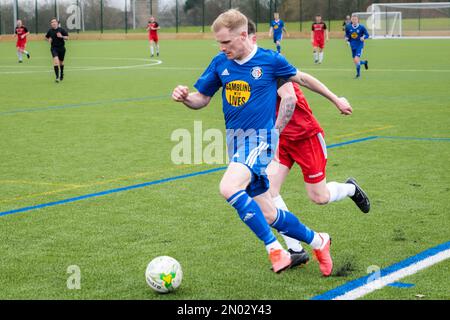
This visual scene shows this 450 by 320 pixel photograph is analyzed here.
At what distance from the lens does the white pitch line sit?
544 cm

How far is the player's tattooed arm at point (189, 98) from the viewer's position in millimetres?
5934

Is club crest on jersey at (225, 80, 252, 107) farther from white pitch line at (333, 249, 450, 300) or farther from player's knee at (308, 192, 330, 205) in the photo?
white pitch line at (333, 249, 450, 300)

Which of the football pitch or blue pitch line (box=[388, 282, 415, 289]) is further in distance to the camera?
the football pitch

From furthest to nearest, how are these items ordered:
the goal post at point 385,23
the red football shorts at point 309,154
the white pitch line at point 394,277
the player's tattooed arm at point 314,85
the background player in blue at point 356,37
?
the goal post at point 385,23
the background player in blue at point 356,37
the red football shorts at point 309,154
the player's tattooed arm at point 314,85
the white pitch line at point 394,277

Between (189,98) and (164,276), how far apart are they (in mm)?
1408

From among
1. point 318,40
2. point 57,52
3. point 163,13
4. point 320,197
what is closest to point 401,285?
point 320,197

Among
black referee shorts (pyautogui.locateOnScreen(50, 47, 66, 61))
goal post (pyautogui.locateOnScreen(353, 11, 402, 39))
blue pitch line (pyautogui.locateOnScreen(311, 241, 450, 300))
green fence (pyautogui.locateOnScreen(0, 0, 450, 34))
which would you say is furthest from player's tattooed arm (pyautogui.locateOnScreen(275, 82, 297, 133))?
green fence (pyautogui.locateOnScreen(0, 0, 450, 34))

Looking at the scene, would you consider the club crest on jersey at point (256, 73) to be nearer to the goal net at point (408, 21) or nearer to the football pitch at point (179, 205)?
the football pitch at point (179, 205)

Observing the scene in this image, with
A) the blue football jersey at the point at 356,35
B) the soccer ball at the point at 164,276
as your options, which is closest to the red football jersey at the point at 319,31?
the blue football jersey at the point at 356,35

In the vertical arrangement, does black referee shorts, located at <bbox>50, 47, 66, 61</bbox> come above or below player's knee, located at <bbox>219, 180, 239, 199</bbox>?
above

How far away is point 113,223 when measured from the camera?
7.73 meters

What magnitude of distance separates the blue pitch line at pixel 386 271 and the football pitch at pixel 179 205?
8 centimetres

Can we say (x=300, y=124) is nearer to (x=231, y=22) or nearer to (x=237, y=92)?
(x=237, y=92)

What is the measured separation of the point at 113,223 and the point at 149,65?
2780 cm
